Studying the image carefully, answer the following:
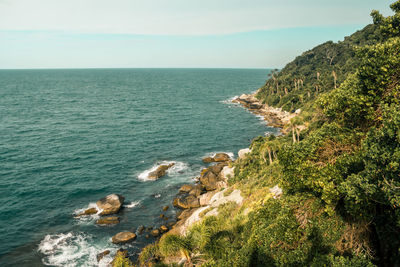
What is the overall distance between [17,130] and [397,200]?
9310 centimetres

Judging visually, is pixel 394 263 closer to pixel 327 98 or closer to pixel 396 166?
pixel 396 166

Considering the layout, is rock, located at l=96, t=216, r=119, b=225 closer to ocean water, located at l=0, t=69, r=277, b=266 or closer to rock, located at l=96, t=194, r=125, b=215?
ocean water, located at l=0, t=69, r=277, b=266

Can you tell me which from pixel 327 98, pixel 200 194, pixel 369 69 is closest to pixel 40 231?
pixel 200 194

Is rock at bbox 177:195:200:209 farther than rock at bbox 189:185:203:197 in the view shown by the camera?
No

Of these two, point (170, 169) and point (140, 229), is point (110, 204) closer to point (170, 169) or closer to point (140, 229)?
point (140, 229)

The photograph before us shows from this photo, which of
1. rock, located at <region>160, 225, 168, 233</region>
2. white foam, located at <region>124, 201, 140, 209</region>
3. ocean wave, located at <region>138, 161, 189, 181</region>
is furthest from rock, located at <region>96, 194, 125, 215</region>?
ocean wave, located at <region>138, 161, 189, 181</region>

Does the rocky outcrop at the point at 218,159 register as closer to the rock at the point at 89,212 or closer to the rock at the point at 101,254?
the rock at the point at 89,212

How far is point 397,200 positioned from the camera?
948 centimetres

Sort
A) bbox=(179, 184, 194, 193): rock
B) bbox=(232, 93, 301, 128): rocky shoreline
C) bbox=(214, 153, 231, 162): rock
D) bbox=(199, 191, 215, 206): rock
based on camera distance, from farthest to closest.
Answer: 1. bbox=(232, 93, 301, 128): rocky shoreline
2. bbox=(214, 153, 231, 162): rock
3. bbox=(179, 184, 194, 193): rock
4. bbox=(199, 191, 215, 206): rock

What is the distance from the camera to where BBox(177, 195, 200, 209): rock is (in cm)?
4308

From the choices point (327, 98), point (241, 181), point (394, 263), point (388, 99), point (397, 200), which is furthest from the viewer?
point (241, 181)

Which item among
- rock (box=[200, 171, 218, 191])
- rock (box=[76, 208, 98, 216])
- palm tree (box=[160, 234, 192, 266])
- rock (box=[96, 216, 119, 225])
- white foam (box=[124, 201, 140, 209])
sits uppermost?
palm tree (box=[160, 234, 192, 266])

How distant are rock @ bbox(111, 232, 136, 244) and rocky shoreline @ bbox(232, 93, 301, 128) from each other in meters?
66.2

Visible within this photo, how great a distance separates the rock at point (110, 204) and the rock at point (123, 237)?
6586 millimetres
